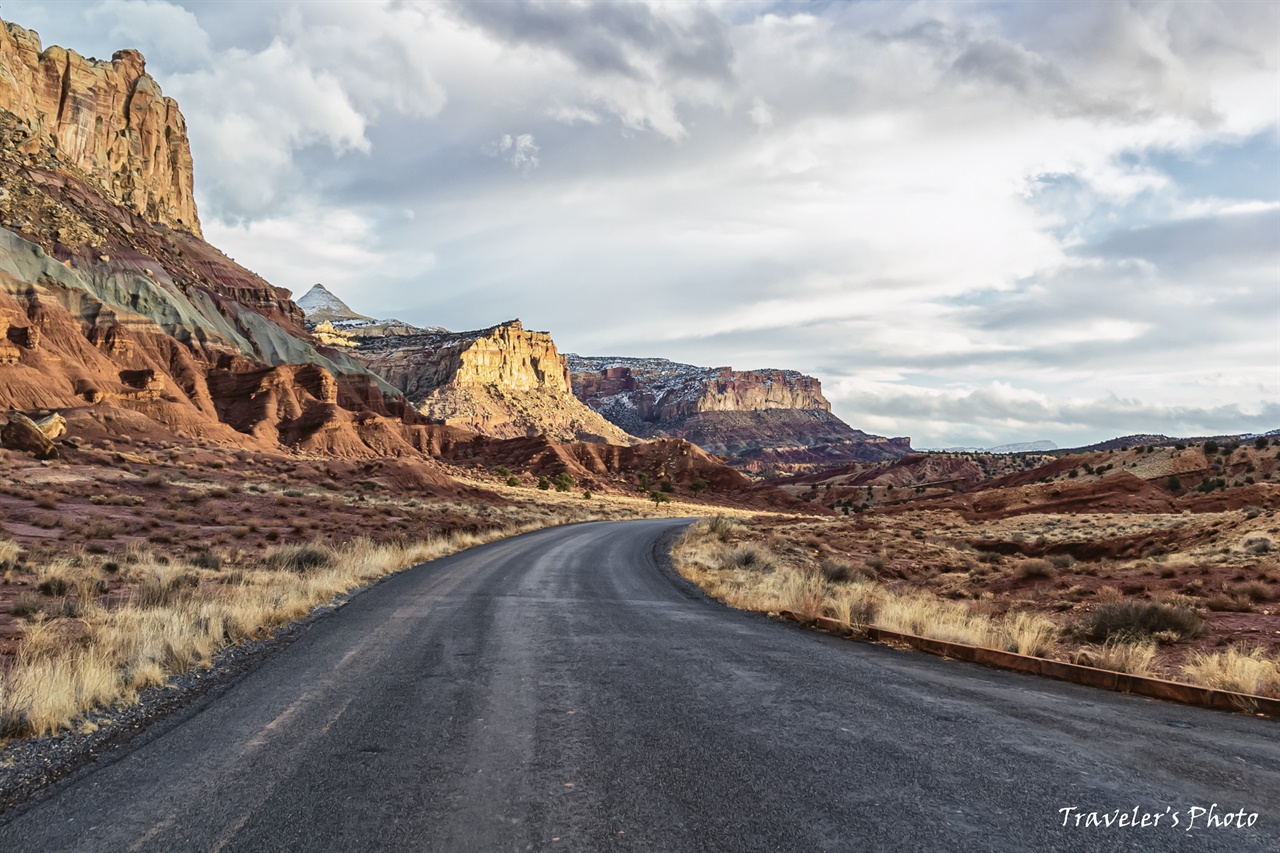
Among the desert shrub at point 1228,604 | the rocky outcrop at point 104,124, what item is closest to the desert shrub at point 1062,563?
the desert shrub at point 1228,604

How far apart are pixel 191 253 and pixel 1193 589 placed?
120015 mm

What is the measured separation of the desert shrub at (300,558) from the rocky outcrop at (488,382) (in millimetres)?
123620

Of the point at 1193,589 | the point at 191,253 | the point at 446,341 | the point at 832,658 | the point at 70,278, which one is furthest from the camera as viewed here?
the point at 446,341

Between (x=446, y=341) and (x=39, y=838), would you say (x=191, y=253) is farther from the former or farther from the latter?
(x=39, y=838)

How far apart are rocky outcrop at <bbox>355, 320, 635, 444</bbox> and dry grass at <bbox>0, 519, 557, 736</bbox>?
127 meters

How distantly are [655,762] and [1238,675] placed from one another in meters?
6.38

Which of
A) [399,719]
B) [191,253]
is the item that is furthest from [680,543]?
[191,253]

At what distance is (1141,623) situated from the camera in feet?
33.6

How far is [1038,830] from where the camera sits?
11.5 feet

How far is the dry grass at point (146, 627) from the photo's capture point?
18.5 ft

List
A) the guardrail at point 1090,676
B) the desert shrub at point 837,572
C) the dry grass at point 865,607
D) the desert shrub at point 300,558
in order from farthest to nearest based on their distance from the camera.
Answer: the desert shrub at point 837,572
the desert shrub at point 300,558
the dry grass at point 865,607
the guardrail at point 1090,676

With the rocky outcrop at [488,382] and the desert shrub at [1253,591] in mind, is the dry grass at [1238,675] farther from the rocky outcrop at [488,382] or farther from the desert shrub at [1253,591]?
the rocky outcrop at [488,382]

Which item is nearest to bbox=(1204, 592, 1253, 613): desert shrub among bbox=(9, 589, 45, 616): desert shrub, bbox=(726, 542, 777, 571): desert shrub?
bbox=(726, 542, 777, 571): desert shrub

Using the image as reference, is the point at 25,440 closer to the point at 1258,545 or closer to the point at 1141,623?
the point at 1141,623
